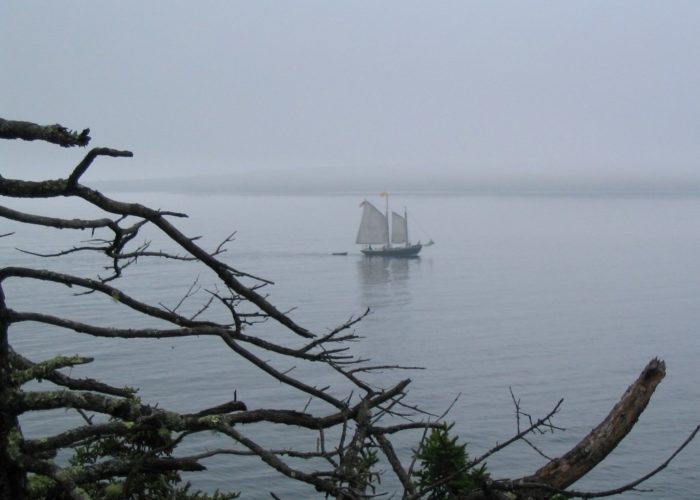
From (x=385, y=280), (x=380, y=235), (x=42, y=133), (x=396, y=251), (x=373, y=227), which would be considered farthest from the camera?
(x=373, y=227)

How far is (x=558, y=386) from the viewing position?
48906 mm

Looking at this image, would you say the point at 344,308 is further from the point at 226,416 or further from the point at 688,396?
the point at 226,416

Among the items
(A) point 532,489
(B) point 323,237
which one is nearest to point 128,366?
(A) point 532,489

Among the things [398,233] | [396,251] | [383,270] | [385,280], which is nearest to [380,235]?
[396,251]

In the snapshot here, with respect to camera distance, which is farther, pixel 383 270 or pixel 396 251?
pixel 396 251

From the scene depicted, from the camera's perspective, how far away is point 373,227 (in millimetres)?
142000

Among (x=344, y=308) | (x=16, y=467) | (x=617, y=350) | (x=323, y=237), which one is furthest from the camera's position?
(x=323, y=237)

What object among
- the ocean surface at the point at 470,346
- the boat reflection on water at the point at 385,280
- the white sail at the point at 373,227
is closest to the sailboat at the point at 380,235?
the white sail at the point at 373,227

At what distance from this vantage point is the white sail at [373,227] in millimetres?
140125

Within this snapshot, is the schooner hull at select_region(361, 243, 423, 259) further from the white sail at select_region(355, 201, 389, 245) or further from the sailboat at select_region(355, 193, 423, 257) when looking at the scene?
the white sail at select_region(355, 201, 389, 245)

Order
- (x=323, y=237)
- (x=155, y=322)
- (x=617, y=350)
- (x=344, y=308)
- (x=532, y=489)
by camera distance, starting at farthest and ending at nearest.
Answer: (x=323, y=237), (x=344, y=308), (x=617, y=350), (x=155, y=322), (x=532, y=489)

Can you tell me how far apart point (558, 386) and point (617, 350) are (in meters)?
13.5

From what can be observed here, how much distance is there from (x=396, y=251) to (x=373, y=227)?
21.8 ft

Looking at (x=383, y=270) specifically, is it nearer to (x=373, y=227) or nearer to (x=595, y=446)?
(x=373, y=227)
